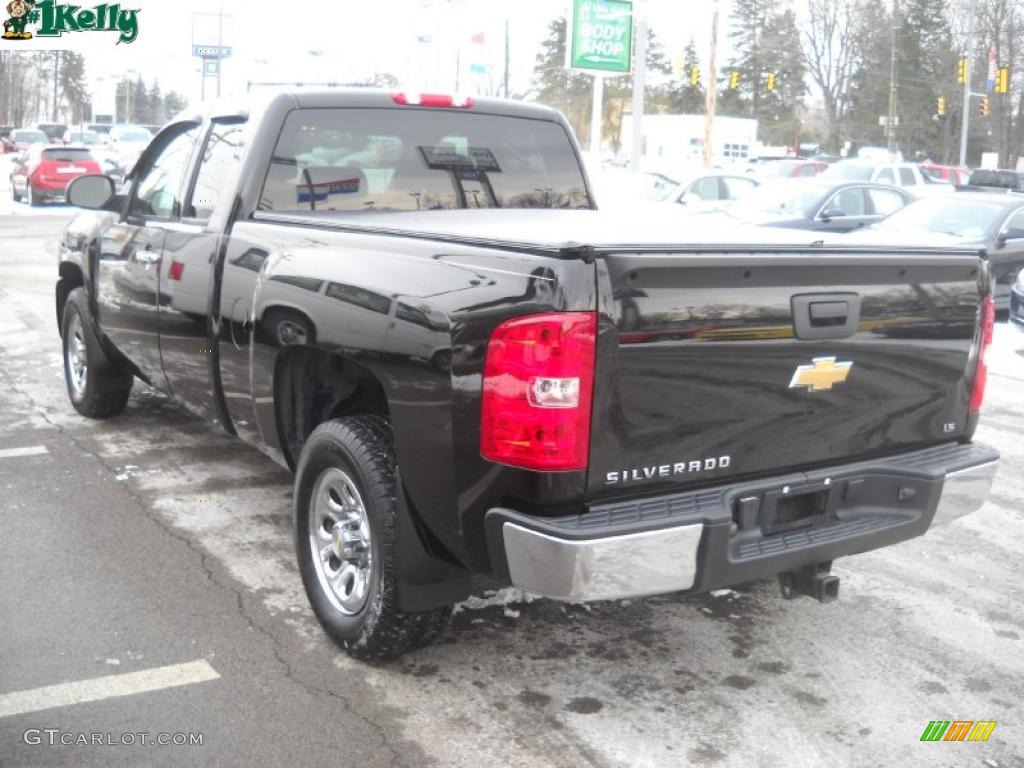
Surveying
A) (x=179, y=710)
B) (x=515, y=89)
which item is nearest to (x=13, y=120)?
(x=515, y=89)

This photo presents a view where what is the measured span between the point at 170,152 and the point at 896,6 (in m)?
76.5

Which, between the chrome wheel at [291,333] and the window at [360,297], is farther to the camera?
the chrome wheel at [291,333]

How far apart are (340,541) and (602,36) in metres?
21.2

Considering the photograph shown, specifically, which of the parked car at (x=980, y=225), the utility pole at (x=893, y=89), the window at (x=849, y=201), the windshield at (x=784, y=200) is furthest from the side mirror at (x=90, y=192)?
the utility pole at (x=893, y=89)

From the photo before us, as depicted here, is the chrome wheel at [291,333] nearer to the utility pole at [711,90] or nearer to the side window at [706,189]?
the side window at [706,189]

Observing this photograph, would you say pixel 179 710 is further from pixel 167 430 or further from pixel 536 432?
pixel 167 430

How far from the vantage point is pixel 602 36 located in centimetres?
2347

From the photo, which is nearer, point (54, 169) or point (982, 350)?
point (982, 350)

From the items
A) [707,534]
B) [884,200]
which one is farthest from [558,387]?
[884,200]

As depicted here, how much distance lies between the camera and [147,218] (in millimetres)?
5691

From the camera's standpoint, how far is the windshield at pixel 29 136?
49.5 m

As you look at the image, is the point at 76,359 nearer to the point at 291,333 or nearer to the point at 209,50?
the point at 291,333

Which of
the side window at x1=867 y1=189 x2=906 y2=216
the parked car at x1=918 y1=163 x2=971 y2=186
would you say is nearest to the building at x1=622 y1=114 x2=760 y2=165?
the parked car at x1=918 y1=163 x2=971 y2=186

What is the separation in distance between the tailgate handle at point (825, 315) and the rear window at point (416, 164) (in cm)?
209
